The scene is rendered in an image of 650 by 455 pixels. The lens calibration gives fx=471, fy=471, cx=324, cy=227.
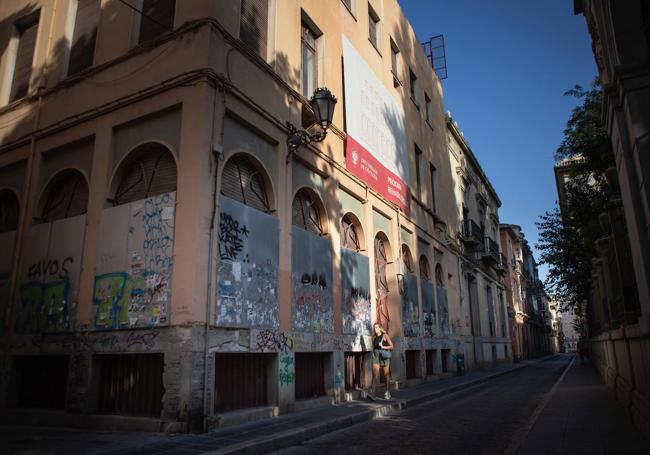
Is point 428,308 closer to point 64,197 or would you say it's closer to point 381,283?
point 381,283

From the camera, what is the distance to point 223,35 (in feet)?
28.3

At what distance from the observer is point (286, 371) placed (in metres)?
9.04

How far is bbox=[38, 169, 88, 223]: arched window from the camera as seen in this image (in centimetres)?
972

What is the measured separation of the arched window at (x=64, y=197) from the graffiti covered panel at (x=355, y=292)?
6126 mm

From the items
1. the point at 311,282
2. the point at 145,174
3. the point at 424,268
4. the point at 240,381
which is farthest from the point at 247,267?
the point at 424,268

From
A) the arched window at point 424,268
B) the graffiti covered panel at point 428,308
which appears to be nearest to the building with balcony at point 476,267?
the graffiti covered panel at point 428,308

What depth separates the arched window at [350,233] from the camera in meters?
12.9

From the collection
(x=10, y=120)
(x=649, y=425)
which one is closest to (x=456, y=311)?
(x=649, y=425)

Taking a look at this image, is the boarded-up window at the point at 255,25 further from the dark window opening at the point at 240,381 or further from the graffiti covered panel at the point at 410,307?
the graffiti covered panel at the point at 410,307

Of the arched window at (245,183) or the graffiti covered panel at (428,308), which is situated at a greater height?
the arched window at (245,183)

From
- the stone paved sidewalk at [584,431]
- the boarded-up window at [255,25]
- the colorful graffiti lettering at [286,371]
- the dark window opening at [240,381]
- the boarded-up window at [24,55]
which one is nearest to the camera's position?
the stone paved sidewalk at [584,431]

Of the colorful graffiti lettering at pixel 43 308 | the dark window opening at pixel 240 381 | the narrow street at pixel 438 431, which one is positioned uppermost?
the colorful graffiti lettering at pixel 43 308

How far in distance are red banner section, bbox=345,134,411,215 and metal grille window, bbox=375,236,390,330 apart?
5.50ft

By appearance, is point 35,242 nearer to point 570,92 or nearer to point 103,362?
point 103,362
